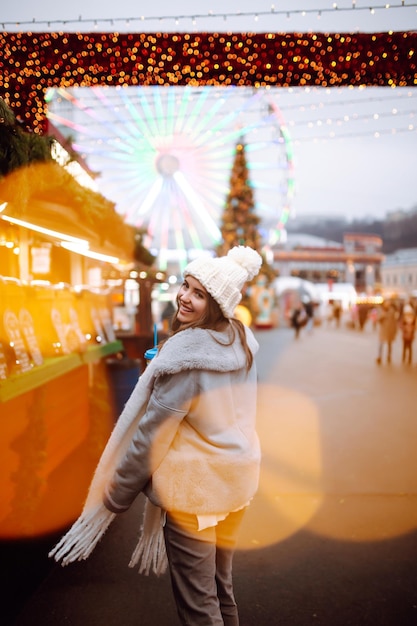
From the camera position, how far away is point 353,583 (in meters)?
2.95

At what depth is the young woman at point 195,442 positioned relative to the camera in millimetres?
1824

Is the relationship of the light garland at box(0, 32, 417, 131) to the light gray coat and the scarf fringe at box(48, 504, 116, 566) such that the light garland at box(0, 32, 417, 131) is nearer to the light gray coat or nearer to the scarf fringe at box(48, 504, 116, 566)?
the light gray coat

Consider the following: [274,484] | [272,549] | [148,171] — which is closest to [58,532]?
[272,549]

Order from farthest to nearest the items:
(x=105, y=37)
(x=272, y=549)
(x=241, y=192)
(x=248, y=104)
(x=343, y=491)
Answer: (x=241, y=192), (x=248, y=104), (x=105, y=37), (x=343, y=491), (x=272, y=549)

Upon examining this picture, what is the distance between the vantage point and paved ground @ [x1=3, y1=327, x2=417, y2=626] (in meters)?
2.69

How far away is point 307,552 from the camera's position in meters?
3.31

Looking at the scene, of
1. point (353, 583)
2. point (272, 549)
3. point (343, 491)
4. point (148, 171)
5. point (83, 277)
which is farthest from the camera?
point (148, 171)

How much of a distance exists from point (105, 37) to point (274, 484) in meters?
4.37

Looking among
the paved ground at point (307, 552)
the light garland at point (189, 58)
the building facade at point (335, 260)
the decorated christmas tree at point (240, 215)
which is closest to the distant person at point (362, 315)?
the decorated christmas tree at point (240, 215)

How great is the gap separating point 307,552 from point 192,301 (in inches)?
87.3

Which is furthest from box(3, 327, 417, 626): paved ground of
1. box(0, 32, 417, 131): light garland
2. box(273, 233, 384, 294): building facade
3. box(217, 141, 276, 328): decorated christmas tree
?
box(273, 233, 384, 294): building facade

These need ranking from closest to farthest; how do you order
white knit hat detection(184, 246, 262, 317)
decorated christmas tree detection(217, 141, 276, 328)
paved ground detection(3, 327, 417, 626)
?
white knit hat detection(184, 246, 262, 317) < paved ground detection(3, 327, 417, 626) < decorated christmas tree detection(217, 141, 276, 328)

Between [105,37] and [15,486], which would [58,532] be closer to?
[15,486]

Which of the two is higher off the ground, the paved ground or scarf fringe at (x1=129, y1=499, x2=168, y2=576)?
scarf fringe at (x1=129, y1=499, x2=168, y2=576)
